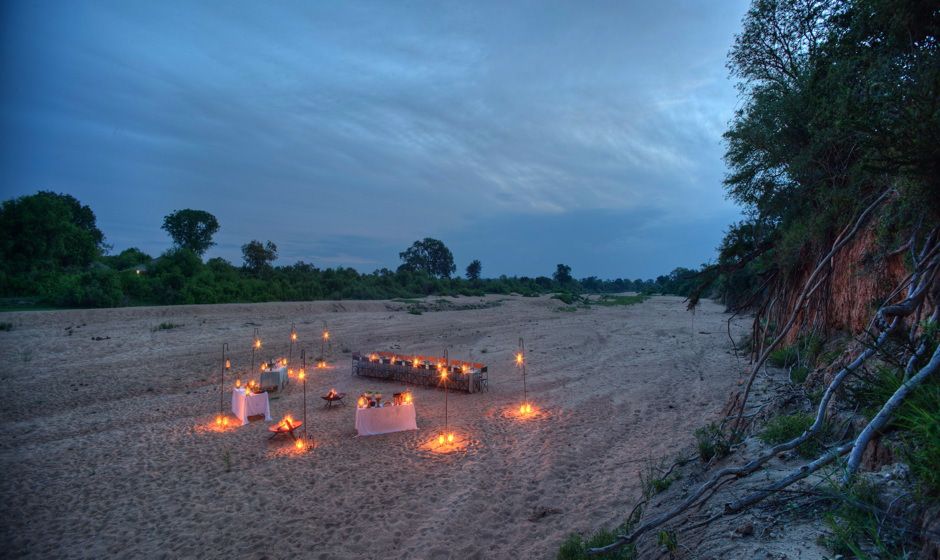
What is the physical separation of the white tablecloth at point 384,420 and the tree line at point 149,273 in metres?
6.38

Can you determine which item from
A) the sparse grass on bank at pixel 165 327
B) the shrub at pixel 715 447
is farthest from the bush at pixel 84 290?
the shrub at pixel 715 447

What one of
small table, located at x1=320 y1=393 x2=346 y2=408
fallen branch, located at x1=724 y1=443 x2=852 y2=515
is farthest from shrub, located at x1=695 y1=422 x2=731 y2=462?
small table, located at x1=320 y1=393 x2=346 y2=408

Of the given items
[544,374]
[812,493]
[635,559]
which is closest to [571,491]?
[635,559]

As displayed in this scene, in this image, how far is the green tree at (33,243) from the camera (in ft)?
76.9

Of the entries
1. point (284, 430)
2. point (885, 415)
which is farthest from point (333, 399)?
point (885, 415)

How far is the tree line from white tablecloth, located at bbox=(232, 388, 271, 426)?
32.0ft

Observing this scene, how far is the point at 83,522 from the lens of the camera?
6.04 m

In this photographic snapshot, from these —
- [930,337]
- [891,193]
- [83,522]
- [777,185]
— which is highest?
[777,185]

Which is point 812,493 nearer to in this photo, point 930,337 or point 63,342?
point 930,337

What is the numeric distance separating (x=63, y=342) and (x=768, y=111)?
24.1 metres

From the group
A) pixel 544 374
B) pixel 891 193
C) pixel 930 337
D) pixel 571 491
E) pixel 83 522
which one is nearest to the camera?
pixel 930 337

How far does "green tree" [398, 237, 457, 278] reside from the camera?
70.7m

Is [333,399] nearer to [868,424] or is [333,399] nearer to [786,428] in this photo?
[786,428]

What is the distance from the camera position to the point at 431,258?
234 feet
